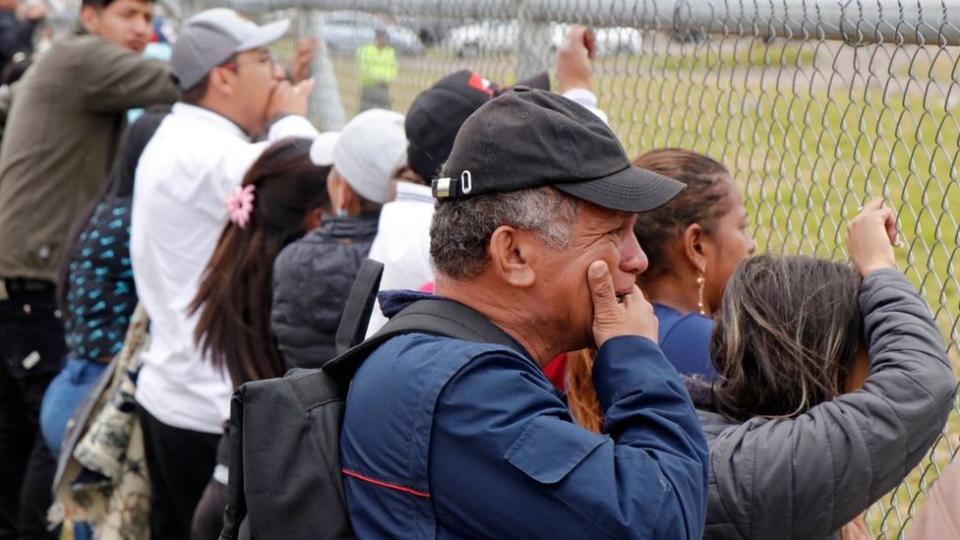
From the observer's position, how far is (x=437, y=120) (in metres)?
3.64

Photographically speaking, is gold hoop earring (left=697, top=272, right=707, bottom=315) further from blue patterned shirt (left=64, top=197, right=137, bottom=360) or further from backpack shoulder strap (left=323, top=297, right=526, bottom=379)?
blue patterned shirt (left=64, top=197, right=137, bottom=360)

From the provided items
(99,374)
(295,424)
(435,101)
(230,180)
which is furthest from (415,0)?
(295,424)

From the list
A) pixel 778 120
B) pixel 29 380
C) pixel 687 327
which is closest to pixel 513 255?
pixel 687 327

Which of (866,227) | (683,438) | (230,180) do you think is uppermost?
(866,227)

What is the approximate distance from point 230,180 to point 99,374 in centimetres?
110

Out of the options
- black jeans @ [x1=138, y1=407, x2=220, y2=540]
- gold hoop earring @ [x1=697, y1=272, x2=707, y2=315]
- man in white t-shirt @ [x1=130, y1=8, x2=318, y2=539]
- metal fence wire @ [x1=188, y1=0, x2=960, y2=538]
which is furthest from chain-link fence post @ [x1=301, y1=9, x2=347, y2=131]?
gold hoop earring @ [x1=697, y1=272, x2=707, y2=315]

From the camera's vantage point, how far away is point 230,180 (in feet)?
14.4

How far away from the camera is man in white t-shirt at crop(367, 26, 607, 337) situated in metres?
3.48

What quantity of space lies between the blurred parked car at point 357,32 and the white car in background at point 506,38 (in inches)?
15.4

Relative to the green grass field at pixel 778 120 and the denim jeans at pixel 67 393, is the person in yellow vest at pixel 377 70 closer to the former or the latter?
the green grass field at pixel 778 120

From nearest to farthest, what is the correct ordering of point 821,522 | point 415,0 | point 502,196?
point 502,196
point 821,522
point 415,0

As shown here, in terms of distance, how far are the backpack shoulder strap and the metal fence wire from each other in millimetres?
961

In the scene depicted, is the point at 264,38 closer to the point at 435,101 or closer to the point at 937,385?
the point at 435,101

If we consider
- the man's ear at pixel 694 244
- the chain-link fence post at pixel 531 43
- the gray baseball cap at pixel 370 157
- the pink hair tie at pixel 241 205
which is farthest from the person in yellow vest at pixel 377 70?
the man's ear at pixel 694 244
